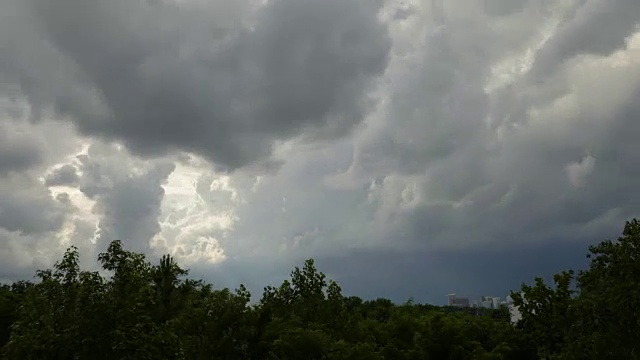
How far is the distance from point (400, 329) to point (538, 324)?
73.9 feet

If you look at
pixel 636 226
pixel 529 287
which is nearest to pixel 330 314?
pixel 529 287

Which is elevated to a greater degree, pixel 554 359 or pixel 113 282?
pixel 113 282

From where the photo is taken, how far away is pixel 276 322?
34.0 m

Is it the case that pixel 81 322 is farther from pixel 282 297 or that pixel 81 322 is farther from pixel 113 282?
pixel 282 297

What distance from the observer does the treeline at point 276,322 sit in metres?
16.2

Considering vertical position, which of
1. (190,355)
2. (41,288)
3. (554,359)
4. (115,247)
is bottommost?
(554,359)

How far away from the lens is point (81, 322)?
16141mm

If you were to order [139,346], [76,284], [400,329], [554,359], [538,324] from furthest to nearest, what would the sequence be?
1. [400,329]
2. [538,324]
3. [554,359]
4. [76,284]
5. [139,346]

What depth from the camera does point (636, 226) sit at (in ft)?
88.8

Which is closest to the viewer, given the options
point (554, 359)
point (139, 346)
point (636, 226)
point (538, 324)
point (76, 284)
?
point (139, 346)

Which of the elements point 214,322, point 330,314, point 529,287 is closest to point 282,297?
point 330,314

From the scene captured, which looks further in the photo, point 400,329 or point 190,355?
point 400,329

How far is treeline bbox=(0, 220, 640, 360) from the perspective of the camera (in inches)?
638

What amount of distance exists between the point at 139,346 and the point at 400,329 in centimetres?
4395
